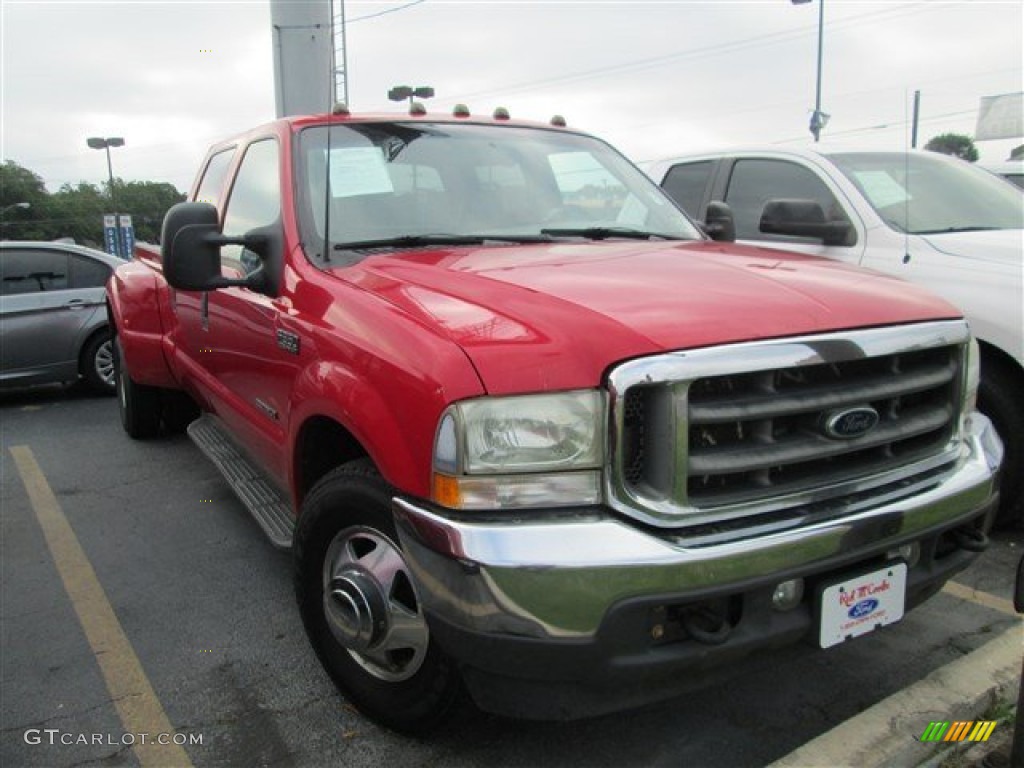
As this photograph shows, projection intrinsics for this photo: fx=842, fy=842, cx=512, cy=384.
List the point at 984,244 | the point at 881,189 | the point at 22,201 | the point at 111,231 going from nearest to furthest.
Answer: the point at 984,244 < the point at 881,189 < the point at 111,231 < the point at 22,201

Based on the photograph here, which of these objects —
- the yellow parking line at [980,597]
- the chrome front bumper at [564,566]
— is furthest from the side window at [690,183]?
the chrome front bumper at [564,566]

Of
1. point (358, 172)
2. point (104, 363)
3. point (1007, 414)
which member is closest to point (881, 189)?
point (1007, 414)

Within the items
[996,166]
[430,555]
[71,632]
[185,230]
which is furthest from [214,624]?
[996,166]

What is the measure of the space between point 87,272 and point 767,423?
7.79 meters

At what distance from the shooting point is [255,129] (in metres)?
4.07

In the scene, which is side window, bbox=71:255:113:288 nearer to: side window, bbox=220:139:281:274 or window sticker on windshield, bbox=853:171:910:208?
side window, bbox=220:139:281:274

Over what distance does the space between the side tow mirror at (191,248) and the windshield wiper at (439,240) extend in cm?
43

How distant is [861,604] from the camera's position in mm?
2225

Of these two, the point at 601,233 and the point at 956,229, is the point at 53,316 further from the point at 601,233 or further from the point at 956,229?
the point at 956,229

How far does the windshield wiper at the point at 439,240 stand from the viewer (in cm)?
305

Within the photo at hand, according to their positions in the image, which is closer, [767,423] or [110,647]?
[767,423]

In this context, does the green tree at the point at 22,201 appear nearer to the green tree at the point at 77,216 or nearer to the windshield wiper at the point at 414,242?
the green tree at the point at 77,216

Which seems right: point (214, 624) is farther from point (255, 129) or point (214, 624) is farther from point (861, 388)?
point (861, 388)

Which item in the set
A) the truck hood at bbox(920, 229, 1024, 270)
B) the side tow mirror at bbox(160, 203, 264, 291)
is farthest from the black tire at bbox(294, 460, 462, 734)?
the truck hood at bbox(920, 229, 1024, 270)
